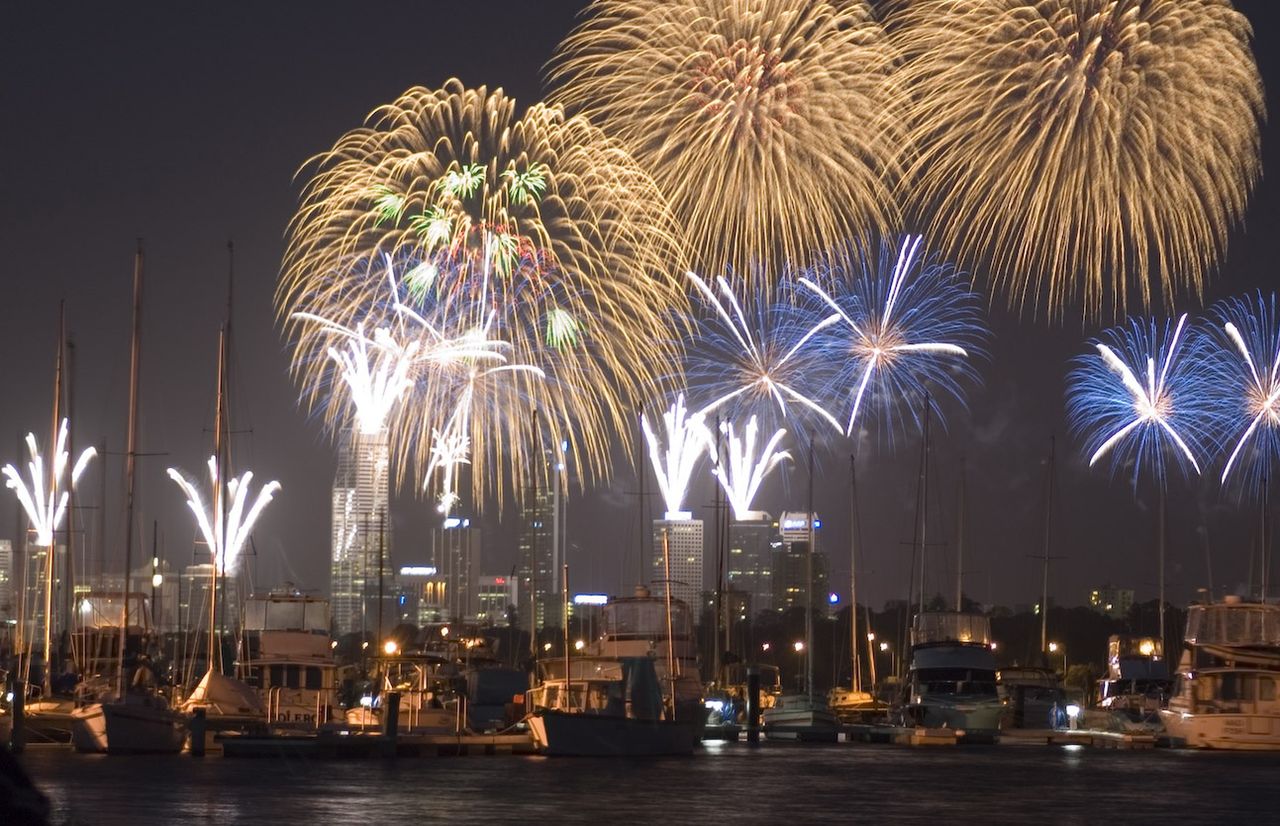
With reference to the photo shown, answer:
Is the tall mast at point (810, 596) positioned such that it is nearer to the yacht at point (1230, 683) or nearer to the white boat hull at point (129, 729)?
the yacht at point (1230, 683)

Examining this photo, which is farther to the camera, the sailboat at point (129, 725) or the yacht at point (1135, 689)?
the yacht at point (1135, 689)

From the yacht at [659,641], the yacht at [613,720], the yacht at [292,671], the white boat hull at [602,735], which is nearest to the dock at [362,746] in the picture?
the yacht at [613,720]

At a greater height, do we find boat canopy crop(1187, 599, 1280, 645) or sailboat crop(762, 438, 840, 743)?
boat canopy crop(1187, 599, 1280, 645)

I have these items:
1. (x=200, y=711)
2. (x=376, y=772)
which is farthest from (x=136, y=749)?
(x=376, y=772)

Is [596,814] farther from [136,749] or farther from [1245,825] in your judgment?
[136,749]

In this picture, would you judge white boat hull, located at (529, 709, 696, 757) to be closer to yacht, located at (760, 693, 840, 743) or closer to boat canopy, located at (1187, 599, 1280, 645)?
yacht, located at (760, 693, 840, 743)

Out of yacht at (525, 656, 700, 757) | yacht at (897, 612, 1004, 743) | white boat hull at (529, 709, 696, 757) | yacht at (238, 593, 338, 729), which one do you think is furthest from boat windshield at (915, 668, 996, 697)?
yacht at (238, 593, 338, 729)
